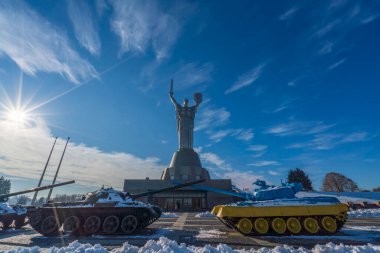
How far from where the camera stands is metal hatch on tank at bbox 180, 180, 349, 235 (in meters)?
10.6

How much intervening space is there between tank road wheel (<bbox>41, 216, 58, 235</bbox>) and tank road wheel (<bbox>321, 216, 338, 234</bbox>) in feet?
46.2

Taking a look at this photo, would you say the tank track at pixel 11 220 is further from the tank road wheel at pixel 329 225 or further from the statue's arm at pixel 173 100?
the statue's arm at pixel 173 100

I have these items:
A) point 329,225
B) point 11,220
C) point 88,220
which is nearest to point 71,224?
point 88,220

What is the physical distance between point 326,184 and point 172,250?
224 feet

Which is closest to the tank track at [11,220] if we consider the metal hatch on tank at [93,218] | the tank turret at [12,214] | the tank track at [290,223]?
the tank turret at [12,214]

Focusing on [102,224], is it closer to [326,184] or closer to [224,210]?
[224,210]

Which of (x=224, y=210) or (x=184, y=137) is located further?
(x=184, y=137)

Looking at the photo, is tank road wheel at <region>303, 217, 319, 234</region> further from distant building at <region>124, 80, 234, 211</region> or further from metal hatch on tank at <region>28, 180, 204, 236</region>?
distant building at <region>124, 80, 234, 211</region>

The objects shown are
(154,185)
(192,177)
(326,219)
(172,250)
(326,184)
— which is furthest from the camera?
(326,184)

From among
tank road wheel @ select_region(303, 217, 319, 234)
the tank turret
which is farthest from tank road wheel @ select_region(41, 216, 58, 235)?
tank road wheel @ select_region(303, 217, 319, 234)

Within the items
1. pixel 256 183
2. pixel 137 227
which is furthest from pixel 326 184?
pixel 137 227

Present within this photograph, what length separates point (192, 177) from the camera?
158 feet

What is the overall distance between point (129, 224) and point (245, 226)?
20.4 feet

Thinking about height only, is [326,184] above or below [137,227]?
above
